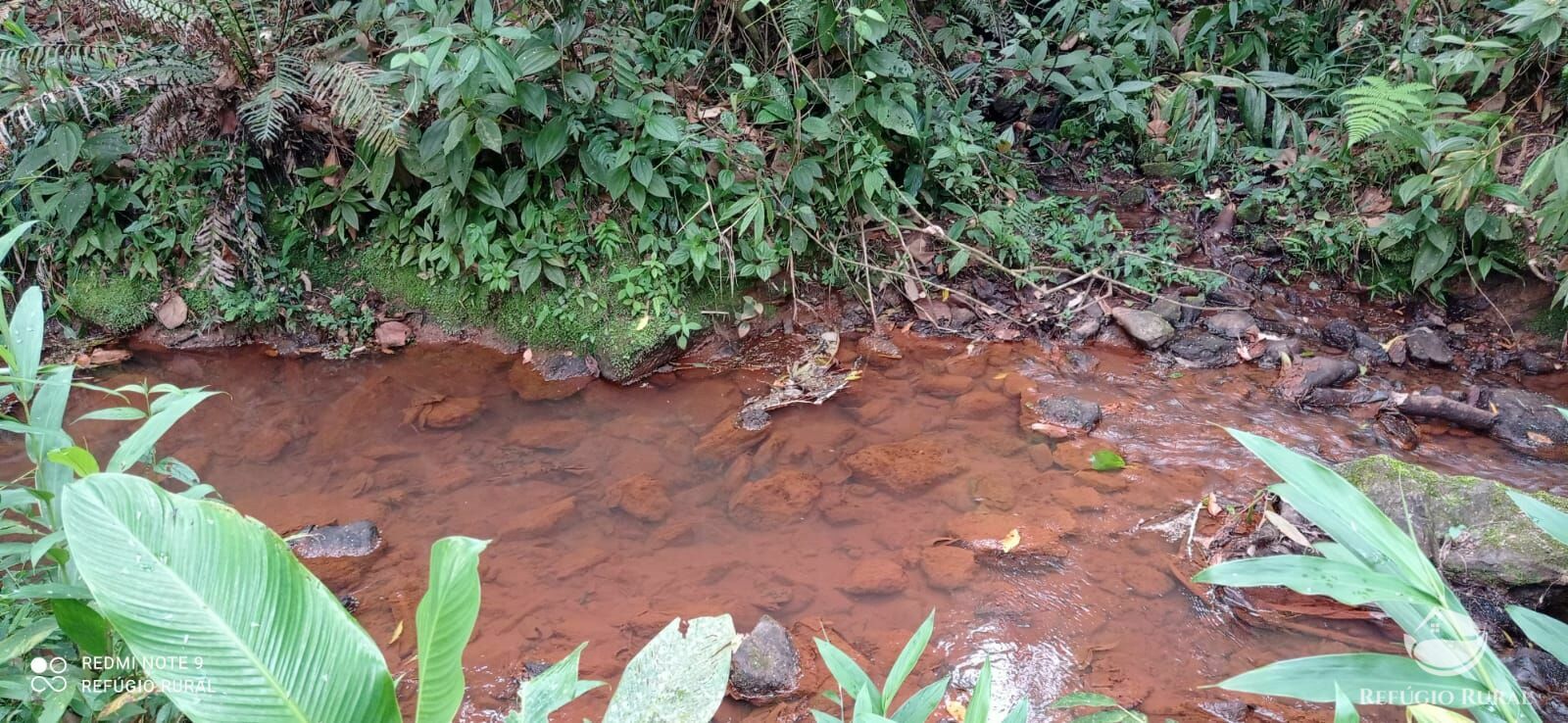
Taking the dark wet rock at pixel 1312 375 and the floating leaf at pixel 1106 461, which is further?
the dark wet rock at pixel 1312 375

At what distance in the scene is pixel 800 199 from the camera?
407 centimetres

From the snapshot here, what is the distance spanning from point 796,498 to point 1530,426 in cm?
295

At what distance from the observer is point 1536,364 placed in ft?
11.7

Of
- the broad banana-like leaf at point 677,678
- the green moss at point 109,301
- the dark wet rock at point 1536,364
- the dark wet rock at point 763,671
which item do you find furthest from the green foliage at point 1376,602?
the green moss at point 109,301

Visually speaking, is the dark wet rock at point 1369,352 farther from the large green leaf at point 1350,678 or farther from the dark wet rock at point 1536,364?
the large green leaf at point 1350,678

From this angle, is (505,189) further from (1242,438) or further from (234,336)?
(1242,438)

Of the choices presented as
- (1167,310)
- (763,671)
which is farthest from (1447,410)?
(763,671)

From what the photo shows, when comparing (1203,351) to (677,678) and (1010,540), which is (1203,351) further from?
(677,678)

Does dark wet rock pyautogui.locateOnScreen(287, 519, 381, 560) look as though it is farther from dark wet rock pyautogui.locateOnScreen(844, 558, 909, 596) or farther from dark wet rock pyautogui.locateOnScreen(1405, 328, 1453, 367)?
dark wet rock pyautogui.locateOnScreen(1405, 328, 1453, 367)

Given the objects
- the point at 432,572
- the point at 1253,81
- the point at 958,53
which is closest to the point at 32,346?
the point at 432,572

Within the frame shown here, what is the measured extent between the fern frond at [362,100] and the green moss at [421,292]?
768 mm

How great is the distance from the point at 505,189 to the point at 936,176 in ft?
7.25

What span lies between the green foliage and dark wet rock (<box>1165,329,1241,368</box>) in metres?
2.68

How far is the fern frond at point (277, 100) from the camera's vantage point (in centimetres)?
351
